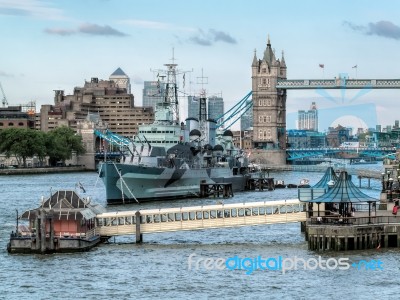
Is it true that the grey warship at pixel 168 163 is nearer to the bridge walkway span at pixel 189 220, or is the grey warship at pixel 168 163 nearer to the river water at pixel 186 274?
the river water at pixel 186 274

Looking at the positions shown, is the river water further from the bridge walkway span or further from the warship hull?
the warship hull

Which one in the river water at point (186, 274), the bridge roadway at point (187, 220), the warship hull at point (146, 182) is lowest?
the river water at point (186, 274)

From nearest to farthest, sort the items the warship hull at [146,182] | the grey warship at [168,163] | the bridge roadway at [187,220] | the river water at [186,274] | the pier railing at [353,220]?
the river water at [186,274] < the pier railing at [353,220] < the bridge roadway at [187,220] < the warship hull at [146,182] < the grey warship at [168,163]

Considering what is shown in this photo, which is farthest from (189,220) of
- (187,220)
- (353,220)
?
(353,220)

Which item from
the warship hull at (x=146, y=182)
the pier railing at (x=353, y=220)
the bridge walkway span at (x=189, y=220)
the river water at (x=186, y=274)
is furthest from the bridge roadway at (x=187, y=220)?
the warship hull at (x=146, y=182)

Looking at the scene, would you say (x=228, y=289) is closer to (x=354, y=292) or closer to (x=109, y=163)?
(x=354, y=292)

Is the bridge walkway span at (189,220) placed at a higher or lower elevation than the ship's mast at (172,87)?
lower

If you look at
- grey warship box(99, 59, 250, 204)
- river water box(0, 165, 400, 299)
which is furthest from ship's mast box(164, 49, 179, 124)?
river water box(0, 165, 400, 299)

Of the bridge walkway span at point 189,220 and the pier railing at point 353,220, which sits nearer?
the pier railing at point 353,220

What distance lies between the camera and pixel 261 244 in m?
63.5

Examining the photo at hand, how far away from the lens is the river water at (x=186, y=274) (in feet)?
160

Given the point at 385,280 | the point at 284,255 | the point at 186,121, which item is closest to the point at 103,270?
the point at 284,255

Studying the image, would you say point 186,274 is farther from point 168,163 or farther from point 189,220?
point 168,163

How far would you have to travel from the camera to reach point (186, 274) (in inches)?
2094
